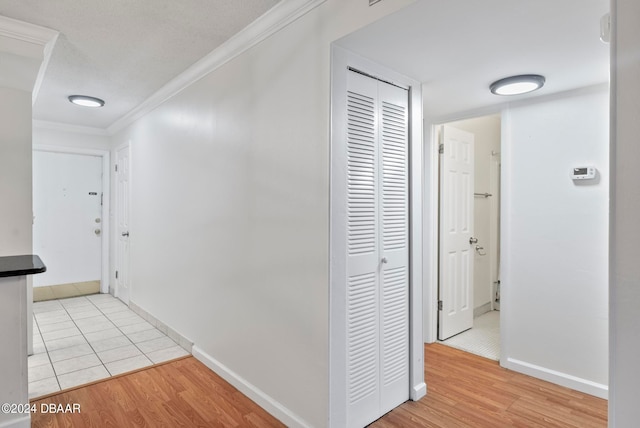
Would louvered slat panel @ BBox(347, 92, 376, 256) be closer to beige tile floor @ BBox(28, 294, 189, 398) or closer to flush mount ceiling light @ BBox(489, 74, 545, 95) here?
flush mount ceiling light @ BBox(489, 74, 545, 95)

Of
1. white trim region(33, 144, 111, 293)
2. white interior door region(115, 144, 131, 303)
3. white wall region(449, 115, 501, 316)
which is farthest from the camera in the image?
white trim region(33, 144, 111, 293)

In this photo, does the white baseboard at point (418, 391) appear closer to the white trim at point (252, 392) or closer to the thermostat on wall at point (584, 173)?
the white trim at point (252, 392)

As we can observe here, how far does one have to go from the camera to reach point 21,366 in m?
1.94

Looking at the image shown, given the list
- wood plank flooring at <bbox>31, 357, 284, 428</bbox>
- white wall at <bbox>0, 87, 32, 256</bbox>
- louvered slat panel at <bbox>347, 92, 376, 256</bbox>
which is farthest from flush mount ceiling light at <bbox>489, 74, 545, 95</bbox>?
white wall at <bbox>0, 87, 32, 256</bbox>

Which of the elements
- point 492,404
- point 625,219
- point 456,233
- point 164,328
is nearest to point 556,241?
point 456,233

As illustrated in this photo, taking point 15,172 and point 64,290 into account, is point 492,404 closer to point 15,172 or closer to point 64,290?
point 15,172

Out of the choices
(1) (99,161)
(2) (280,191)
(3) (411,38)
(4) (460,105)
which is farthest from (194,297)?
(1) (99,161)

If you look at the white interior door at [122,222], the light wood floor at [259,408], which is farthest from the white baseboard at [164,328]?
the white interior door at [122,222]

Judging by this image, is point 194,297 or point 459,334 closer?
point 194,297

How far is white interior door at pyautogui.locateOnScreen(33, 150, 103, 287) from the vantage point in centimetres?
472

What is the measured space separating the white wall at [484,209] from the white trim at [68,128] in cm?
501

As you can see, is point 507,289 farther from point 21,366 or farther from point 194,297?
point 21,366

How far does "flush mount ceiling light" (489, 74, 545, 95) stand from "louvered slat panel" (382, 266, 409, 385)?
140 cm

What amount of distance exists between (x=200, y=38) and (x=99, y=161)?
12.3ft
